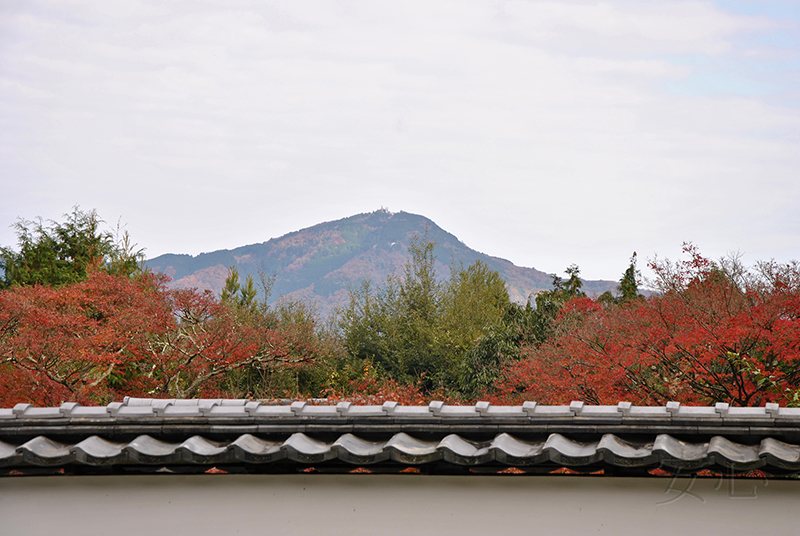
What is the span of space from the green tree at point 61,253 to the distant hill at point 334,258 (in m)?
47.3

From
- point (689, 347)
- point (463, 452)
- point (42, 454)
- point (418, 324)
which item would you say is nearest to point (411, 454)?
point (463, 452)

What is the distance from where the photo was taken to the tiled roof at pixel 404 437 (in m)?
3.22

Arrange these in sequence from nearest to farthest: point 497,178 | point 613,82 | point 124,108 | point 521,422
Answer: point 521,422
point 613,82
point 124,108
point 497,178

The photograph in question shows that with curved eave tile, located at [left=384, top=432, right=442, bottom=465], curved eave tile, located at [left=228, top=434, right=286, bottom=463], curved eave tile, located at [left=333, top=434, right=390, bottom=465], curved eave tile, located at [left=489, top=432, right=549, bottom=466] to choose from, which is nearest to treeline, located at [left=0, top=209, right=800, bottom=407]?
curved eave tile, located at [left=489, top=432, right=549, bottom=466]

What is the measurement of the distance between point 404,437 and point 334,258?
79.9 metres

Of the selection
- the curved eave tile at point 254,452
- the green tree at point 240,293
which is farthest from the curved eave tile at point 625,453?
the green tree at point 240,293

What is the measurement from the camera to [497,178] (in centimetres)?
3180

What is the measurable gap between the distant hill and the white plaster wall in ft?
206

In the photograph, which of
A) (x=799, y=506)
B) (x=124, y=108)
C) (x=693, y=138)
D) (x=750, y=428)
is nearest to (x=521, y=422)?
(x=750, y=428)

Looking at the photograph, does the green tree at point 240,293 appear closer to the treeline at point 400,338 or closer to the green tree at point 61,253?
the treeline at point 400,338

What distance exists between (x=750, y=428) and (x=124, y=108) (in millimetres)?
23229

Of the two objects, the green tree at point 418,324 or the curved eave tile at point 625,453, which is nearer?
the curved eave tile at point 625,453

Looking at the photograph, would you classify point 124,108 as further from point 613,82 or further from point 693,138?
point 693,138

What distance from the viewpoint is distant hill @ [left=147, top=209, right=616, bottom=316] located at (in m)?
70.1
